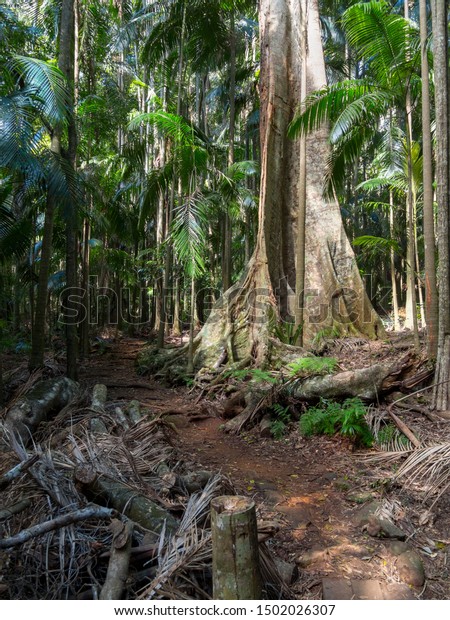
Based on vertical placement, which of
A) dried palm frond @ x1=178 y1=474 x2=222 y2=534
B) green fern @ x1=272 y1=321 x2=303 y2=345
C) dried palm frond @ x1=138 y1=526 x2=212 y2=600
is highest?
green fern @ x1=272 y1=321 x2=303 y2=345

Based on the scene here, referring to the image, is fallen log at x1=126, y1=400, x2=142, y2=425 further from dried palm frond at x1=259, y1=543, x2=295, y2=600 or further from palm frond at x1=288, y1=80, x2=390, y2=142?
palm frond at x1=288, y1=80, x2=390, y2=142

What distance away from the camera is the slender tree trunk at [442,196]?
500cm

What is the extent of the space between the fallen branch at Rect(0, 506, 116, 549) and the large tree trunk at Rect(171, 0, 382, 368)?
5.30 metres

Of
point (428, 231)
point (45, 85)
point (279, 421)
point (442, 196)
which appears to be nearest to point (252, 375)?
point (279, 421)

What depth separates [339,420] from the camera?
5.06 metres

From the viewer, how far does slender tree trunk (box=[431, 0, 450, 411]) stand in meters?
5.00

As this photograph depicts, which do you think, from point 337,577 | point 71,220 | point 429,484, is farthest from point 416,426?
point 71,220

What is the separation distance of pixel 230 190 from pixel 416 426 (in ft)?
21.5

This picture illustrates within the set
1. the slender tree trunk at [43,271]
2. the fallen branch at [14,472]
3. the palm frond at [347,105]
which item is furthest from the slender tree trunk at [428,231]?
the slender tree trunk at [43,271]

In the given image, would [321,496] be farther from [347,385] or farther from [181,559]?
[181,559]

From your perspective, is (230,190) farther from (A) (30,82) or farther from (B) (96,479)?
(B) (96,479)

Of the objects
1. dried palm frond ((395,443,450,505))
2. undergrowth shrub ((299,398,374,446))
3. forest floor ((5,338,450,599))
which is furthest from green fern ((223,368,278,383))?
dried palm frond ((395,443,450,505))

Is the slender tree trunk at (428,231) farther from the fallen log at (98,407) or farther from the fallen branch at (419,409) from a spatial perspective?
the fallen log at (98,407)

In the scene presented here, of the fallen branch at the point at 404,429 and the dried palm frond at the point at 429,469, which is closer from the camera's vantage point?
the dried palm frond at the point at 429,469
